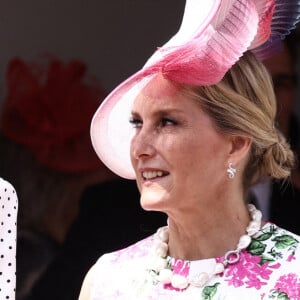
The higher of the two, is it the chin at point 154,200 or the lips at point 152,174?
the lips at point 152,174

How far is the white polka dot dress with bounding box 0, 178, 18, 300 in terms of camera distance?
11.2 ft

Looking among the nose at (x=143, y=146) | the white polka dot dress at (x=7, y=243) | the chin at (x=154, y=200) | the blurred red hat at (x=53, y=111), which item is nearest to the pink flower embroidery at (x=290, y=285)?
the chin at (x=154, y=200)

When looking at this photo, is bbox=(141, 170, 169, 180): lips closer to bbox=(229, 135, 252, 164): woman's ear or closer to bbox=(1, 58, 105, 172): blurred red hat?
bbox=(229, 135, 252, 164): woman's ear

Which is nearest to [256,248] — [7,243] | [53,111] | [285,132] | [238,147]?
[238,147]

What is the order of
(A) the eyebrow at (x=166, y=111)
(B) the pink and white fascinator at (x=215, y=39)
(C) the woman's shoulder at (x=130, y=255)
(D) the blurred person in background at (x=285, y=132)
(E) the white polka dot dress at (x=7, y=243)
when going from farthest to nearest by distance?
1. (D) the blurred person in background at (x=285, y=132)
2. (C) the woman's shoulder at (x=130, y=255)
3. (A) the eyebrow at (x=166, y=111)
4. (B) the pink and white fascinator at (x=215, y=39)
5. (E) the white polka dot dress at (x=7, y=243)

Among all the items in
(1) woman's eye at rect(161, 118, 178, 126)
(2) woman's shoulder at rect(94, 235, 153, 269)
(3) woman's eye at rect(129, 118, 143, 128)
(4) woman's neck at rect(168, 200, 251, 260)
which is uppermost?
(1) woman's eye at rect(161, 118, 178, 126)

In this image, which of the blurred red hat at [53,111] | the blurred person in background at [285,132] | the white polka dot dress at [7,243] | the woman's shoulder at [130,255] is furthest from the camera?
the blurred red hat at [53,111]

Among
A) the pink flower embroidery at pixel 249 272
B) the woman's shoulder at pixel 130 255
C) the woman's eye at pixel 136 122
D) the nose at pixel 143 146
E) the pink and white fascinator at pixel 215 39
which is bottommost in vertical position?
the woman's shoulder at pixel 130 255

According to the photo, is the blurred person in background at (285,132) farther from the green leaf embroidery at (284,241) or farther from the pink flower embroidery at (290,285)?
the pink flower embroidery at (290,285)

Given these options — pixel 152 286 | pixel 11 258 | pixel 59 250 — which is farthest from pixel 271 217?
pixel 11 258

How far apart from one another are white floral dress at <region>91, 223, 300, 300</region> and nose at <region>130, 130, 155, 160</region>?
0.36 metres

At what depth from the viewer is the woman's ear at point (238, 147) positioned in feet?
12.0

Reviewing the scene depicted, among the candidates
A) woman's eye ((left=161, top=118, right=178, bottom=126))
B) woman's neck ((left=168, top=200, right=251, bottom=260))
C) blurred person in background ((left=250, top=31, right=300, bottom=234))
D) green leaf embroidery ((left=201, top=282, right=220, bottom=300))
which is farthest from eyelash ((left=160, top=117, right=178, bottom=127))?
blurred person in background ((left=250, top=31, right=300, bottom=234))

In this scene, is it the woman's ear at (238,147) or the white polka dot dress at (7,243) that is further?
the woman's ear at (238,147)
